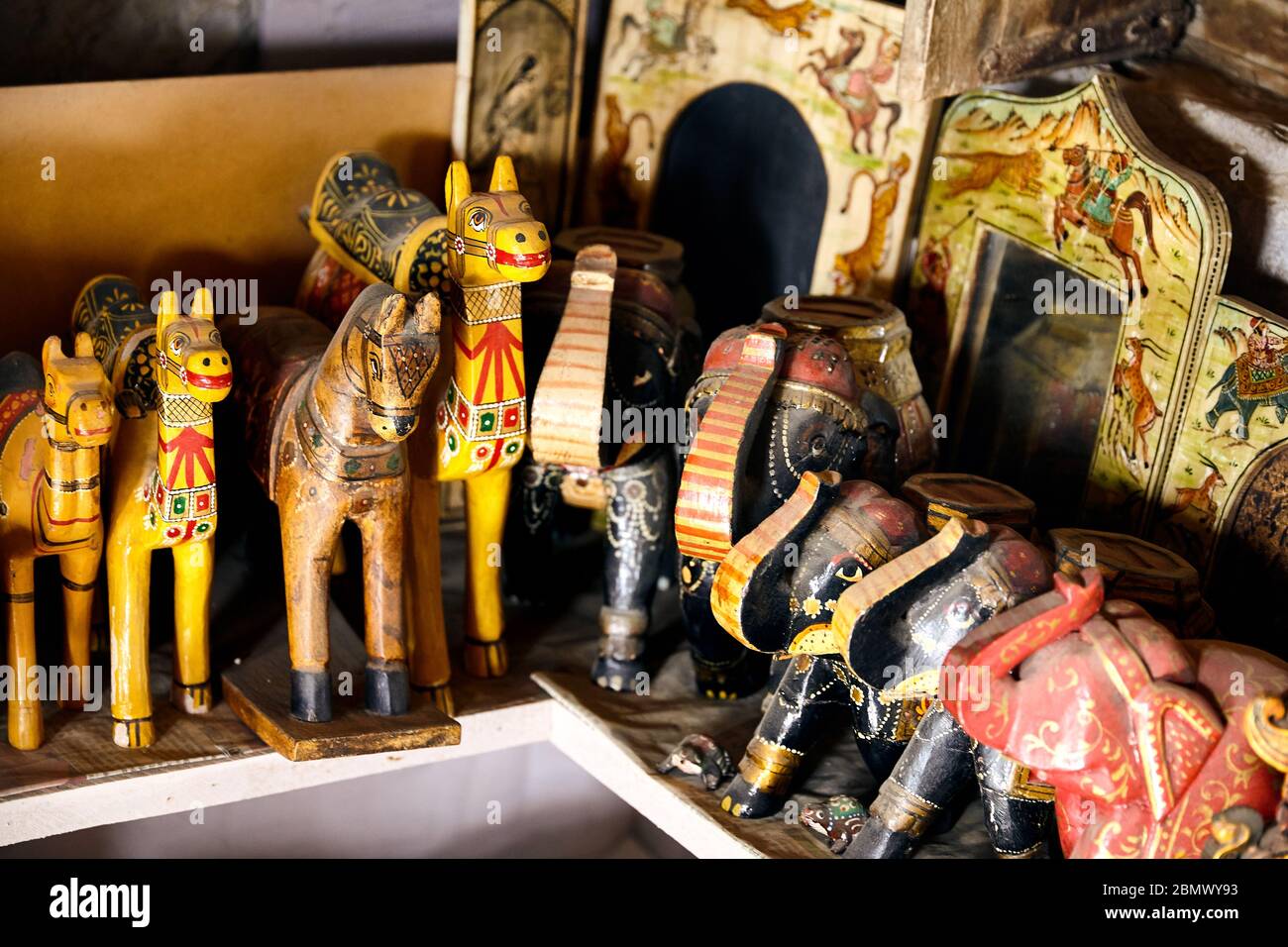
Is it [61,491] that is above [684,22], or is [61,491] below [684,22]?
below

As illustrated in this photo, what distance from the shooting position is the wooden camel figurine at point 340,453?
2320 mm

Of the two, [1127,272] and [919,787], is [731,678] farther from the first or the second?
[1127,272]

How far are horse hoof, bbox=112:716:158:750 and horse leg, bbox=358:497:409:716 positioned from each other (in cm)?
36

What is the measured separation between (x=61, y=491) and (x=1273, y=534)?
1823mm

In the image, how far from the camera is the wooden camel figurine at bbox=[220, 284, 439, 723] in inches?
91.4

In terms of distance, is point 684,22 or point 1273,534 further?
point 684,22

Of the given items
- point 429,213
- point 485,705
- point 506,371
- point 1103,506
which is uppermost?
point 429,213

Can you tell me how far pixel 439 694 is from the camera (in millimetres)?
2842

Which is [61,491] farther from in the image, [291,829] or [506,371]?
[291,829]

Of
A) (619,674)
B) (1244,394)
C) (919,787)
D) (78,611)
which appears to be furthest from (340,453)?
(1244,394)

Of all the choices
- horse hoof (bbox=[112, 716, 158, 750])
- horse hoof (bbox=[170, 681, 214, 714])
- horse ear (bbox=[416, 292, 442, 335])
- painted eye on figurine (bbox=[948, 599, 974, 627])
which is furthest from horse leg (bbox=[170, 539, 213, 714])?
painted eye on figurine (bbox=[948, 599, 974, 627])

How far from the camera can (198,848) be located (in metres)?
3.23

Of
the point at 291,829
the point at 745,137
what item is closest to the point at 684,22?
the point at 745,137

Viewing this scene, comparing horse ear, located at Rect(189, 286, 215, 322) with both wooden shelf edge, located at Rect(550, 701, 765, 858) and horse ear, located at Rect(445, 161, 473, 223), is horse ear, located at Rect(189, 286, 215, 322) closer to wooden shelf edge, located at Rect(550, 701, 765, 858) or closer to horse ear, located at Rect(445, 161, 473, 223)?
horse ear, located at Rect(445, 161, 473, 223)
